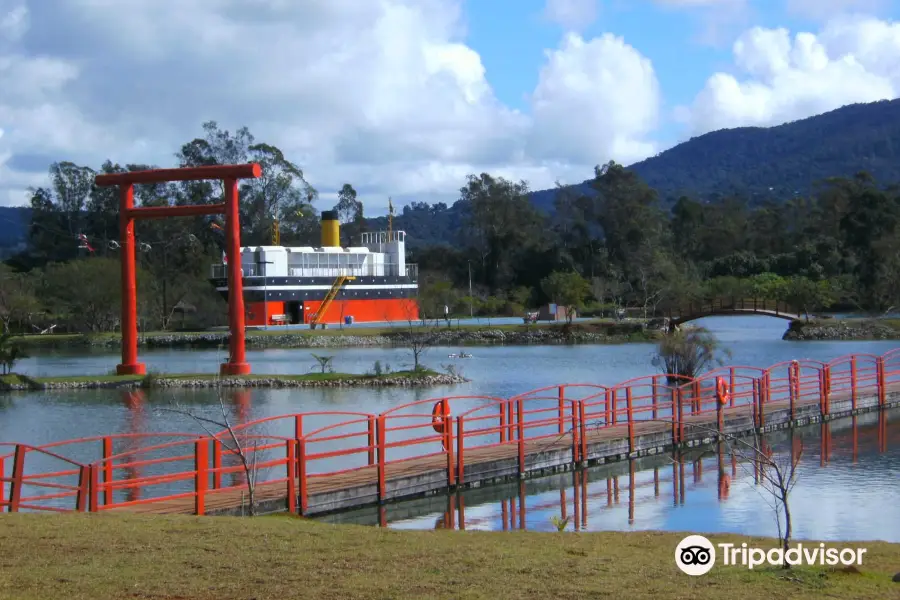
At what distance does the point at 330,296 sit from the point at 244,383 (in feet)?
110

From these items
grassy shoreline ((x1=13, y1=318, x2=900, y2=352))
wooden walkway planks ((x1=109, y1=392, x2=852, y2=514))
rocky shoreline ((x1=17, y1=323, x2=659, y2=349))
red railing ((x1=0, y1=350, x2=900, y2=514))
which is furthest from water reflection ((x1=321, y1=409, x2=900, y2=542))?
rocky shoreline ((x1=17, y1=323, x2=659, y2=349))

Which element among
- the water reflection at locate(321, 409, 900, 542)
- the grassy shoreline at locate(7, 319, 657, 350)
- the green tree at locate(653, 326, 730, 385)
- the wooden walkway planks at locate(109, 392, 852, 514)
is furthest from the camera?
the grassy shoreline at locate(7, 319, 657, 350)

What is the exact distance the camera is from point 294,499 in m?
13.9

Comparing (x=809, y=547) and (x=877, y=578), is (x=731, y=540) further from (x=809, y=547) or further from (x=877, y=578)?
(x=877, y=578)

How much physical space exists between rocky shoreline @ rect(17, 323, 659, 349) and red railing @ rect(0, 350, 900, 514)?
2990 cm

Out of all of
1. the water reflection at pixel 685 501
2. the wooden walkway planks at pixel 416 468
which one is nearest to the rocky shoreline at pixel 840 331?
the wooden walkway planks at pixel 416 468

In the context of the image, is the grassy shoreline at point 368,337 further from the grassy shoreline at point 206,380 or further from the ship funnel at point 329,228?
the grassy shoreline at point 206,380

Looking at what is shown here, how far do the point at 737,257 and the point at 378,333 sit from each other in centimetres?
3418

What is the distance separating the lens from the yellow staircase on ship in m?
67.9

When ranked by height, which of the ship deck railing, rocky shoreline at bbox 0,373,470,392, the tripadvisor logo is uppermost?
the ship deck railing

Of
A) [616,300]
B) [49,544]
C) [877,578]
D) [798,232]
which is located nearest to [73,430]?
[49,544]

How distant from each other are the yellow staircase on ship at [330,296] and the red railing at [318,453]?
3971cm

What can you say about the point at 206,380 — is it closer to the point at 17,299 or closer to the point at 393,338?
the point at 393,338

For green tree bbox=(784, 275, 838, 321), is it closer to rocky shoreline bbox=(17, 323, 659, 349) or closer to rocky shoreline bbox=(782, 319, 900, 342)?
rocky shoreline bbox=(782, 319, 900, 342)
